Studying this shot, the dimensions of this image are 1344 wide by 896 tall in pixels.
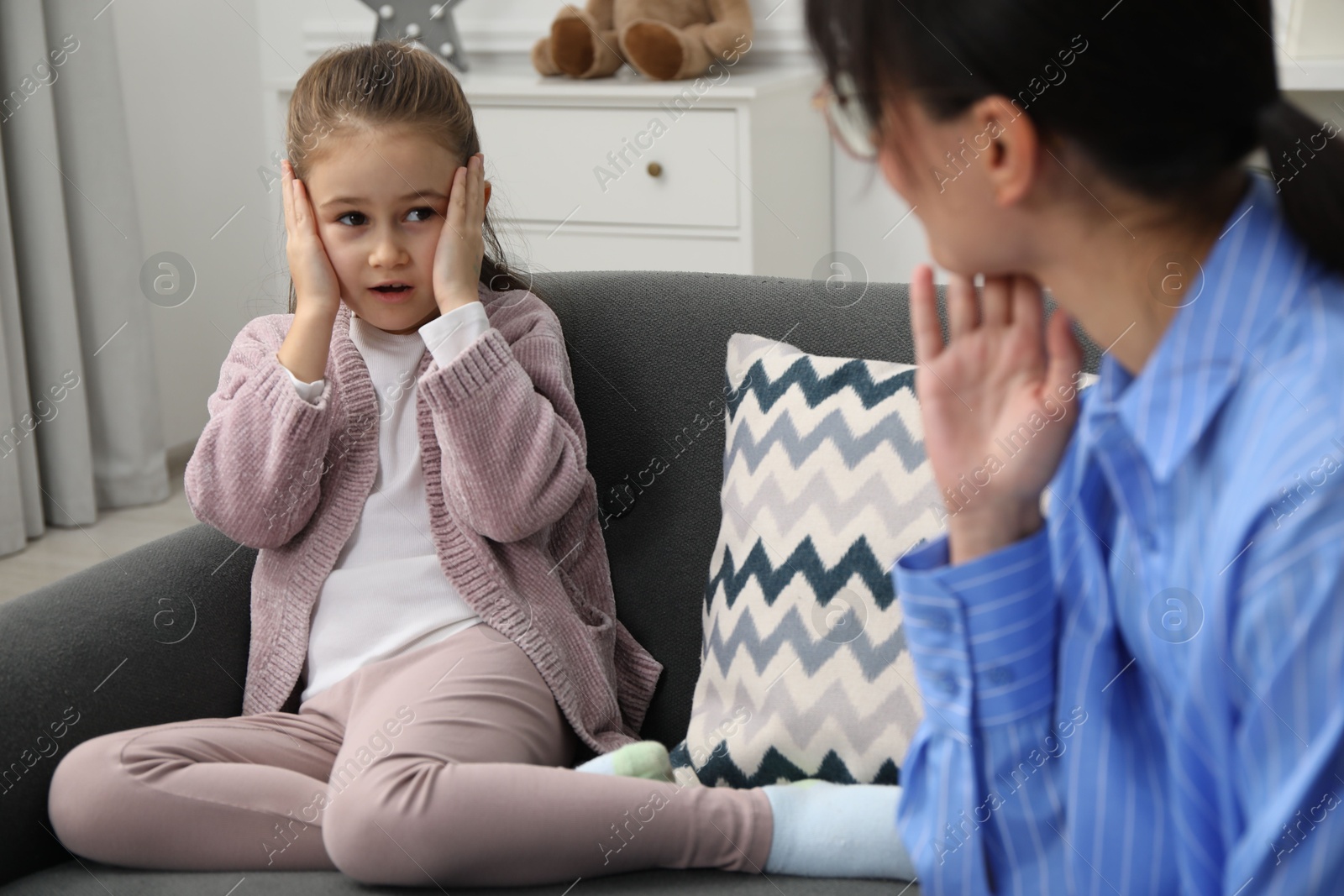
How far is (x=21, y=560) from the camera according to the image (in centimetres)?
266

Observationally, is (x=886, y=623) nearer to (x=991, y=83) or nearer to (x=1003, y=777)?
(x=1003, y=777)

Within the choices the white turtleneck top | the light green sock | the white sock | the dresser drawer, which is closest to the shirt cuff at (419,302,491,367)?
the white turtleneck top

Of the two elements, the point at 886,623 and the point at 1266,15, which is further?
the point at 886,623

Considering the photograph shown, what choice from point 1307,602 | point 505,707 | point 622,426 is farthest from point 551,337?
point 1307,602

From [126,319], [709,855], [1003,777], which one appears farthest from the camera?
[126,319]

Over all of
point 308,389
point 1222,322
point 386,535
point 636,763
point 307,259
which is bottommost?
point 636,763

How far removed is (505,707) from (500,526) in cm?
17

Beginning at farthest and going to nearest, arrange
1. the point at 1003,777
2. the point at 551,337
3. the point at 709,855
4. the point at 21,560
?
the point at 21,560 < the point at 551,337 < the point at 709,855 < the point at 1003,777

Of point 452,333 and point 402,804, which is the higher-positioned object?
point 452,333

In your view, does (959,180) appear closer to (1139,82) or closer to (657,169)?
(1139,82)

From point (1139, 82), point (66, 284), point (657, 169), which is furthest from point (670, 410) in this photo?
point (66, 284)

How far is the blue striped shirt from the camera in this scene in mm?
587

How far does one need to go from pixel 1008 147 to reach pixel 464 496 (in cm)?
74

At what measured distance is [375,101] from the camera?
131 cm
